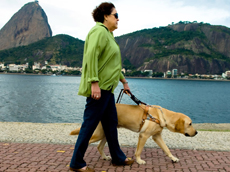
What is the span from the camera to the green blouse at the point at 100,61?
3.24 meters

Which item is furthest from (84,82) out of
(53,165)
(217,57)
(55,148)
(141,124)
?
(217,57)

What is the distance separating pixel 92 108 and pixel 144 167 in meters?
1.29

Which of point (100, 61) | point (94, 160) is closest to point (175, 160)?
point (94, 160)

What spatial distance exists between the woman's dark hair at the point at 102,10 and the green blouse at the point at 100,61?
130 mm

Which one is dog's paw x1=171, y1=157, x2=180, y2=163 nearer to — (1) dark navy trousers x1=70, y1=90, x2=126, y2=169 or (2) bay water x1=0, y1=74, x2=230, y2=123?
(1) dark navy trousers x1=70, y1=90, x2=126, y2=169

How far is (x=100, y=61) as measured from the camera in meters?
3.42

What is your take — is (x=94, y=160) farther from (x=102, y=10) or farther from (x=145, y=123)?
(x=102, y=10)

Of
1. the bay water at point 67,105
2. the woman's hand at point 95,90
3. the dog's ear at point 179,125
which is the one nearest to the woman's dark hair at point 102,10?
the woman's hand at point 95,90

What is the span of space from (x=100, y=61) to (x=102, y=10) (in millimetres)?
712

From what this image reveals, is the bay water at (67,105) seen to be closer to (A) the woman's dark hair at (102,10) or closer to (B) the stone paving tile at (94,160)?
(B) the stone paving tile at (94,160)

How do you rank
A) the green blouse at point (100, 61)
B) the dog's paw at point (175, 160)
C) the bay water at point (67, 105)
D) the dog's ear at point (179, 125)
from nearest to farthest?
the green blouse at point (100, 61), the dog's ear at point (179, 125), the dog's paw at point (175, 160), the bay water at point (67, 105)

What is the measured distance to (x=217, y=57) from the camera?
193 metres

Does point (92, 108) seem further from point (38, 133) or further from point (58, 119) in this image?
point (58, 119)

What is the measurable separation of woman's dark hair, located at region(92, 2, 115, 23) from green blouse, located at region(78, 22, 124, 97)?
13cm
